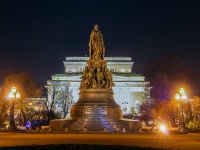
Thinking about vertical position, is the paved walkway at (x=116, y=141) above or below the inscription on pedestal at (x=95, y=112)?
below

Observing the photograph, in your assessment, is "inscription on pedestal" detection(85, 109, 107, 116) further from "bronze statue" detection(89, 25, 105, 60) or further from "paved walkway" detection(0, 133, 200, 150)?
"paved walkway" detection(0, 133, 200, 150)

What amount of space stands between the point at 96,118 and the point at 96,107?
1.21 m

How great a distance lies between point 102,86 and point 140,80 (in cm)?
9520

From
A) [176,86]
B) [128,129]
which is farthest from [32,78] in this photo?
[128,129]

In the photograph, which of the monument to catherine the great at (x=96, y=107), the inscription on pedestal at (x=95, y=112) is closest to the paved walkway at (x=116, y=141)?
the monument to catherine the great at (x=96, y=107)

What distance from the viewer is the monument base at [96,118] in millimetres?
32812

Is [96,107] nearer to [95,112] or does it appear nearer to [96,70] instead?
[95,112]

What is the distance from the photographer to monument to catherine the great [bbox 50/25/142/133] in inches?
1302

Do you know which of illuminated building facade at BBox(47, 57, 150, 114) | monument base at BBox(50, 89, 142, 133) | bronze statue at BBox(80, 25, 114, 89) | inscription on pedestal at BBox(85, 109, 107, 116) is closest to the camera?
monument base at BBox(50, 89, 142, 133)

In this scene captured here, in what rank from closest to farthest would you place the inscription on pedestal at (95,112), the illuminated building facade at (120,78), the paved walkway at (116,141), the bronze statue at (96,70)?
the paved walkway at (116,141)
the inscription on pedestal at (95,112)
the bronze statue at (96,70)
the illuminated building facade at (120,78)

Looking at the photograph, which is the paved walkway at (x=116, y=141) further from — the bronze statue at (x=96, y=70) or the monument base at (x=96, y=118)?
the bronze statue at (x=96, y=70)

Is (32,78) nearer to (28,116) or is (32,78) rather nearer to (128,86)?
(28,116)

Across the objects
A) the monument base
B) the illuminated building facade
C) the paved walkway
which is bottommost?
the paved walkway

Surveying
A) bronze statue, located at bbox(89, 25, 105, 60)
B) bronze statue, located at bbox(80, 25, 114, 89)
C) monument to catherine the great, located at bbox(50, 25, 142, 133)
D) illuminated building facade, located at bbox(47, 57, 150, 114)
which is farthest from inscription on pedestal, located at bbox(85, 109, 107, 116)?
illuminated building facade, located at bbox(47, 57, 150, 114)
